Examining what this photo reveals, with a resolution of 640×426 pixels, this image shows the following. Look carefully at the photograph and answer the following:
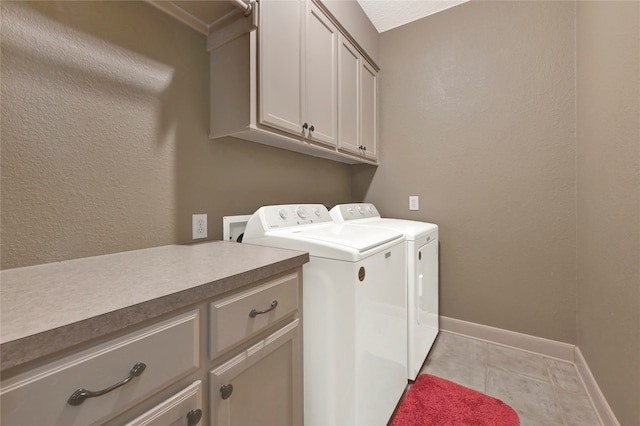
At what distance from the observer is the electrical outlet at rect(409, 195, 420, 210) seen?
7.64 feet

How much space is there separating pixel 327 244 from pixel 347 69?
1.46m

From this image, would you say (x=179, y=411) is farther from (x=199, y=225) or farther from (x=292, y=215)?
(x=292, y=215)

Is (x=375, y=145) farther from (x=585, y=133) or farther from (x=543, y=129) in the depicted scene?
(x=585, y=133)

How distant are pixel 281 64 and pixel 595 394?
235 centimetres

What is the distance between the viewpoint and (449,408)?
1414 mm

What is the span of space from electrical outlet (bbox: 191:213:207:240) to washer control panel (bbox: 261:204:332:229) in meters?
0.30

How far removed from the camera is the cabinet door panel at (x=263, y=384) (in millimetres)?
748

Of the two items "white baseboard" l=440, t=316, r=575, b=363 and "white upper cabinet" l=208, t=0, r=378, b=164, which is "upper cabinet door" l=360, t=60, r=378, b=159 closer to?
"white upper cabinet" l=208, t=0, r=378, b=164

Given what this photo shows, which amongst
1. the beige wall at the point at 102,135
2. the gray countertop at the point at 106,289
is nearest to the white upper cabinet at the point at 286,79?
the beige wall at the point at 102,135

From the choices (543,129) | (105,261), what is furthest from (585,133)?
(105,261)

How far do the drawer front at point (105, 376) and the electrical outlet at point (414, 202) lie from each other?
2.03 meters

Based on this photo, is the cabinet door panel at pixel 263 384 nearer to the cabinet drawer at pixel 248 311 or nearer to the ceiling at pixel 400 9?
the cabinet drawer at pixel 248 311

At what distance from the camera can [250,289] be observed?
0.83 m

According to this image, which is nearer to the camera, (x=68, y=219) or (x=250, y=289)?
(x=250, y=289)
